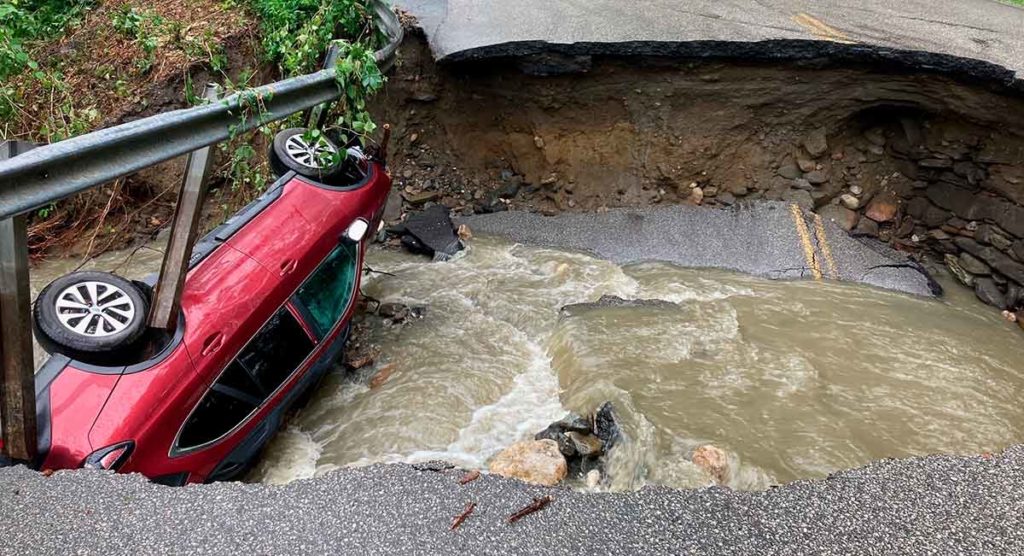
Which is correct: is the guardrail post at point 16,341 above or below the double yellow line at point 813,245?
above

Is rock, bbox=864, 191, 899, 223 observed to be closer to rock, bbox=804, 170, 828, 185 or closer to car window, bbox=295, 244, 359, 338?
rock, bbox=804, 170, 828, 185

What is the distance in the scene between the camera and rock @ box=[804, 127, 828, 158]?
773 cm

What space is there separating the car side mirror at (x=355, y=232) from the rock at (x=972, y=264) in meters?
6.47

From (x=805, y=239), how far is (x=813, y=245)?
116 millimetres

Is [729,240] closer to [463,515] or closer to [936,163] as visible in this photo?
[936,163]

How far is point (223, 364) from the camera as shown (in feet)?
11.6

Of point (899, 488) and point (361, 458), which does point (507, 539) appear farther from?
point (361, 458)

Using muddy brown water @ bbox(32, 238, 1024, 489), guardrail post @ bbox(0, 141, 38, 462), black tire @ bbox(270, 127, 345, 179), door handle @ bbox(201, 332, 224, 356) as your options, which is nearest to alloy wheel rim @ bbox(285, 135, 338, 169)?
black tire @ bbox(270, 127, 345, 179)

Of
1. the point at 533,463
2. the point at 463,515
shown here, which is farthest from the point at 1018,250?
the point at 463,515

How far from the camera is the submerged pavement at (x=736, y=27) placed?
6.89 metres

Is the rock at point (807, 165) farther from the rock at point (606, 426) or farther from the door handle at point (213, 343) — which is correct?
the door handle at point (213, 343)

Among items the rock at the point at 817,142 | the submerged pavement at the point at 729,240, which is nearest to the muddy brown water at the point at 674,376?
the submerged pavement at the point at 729,240

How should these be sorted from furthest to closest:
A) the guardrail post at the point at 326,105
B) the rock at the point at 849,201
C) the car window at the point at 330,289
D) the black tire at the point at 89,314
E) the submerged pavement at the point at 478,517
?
the rock at the point at 849,201
the guardrail post at the point at 326,105
the car window at the point at 330,289
the black tire at the point at 89,314
the submerged pavement at the point at 478,517

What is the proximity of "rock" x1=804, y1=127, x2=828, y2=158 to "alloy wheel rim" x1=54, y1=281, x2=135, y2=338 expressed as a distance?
24.0 ft
